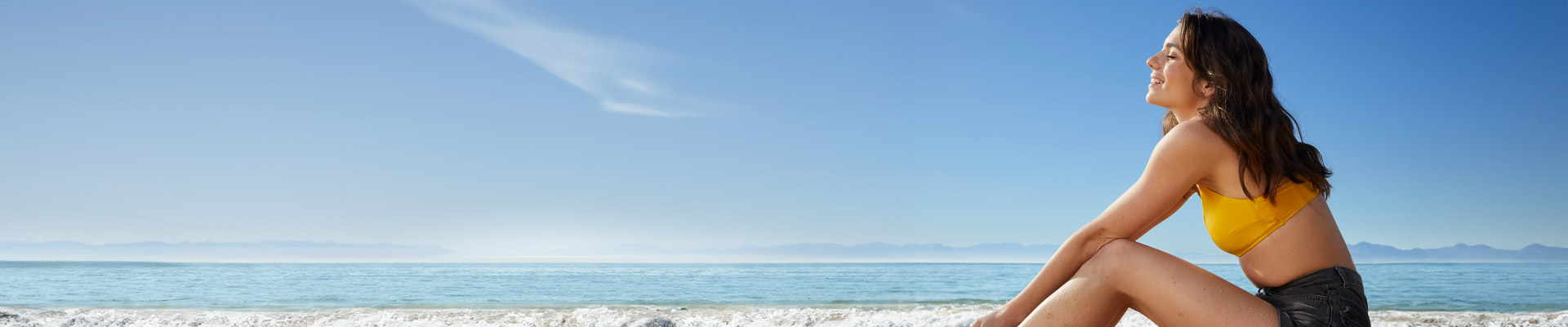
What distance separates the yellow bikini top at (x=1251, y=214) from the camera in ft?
4.10

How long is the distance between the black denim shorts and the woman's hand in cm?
38

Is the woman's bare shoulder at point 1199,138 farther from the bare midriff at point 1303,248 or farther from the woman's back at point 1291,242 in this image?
the bare midriff at point 1303,248

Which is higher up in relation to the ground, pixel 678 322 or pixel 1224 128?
pixel 1224 128

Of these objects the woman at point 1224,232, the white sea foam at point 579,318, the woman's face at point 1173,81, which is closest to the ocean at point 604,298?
the white sea foam at point 579,318

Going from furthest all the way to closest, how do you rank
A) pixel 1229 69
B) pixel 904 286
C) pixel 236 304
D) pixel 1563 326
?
pixel 904 286 → pixel 236 304 → pixel 1563 326 → pixel 1229 69

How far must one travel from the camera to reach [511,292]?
8.04 metres

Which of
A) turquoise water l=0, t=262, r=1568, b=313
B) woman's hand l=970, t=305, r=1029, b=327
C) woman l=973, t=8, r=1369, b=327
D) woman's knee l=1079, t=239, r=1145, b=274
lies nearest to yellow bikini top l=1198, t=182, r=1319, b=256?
woman l=973, t=8, r=1369, b=327

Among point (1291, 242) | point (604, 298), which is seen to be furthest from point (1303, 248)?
point (604, 298)

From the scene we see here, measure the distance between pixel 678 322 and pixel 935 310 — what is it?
1.69 m

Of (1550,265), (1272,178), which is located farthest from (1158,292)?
(1550,265)

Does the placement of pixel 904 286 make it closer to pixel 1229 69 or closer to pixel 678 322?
pixel 678 322

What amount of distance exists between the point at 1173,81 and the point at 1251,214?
1.04ft

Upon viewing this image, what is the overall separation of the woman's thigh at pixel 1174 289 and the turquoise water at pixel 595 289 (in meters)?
5.49

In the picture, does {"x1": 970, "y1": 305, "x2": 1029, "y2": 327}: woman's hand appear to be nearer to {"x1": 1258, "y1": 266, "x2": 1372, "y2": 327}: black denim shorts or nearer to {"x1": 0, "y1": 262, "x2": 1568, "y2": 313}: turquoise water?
{"x1": 1258, "y1": 266, "x2": 1372, "y2": 327}: black denim shorts
